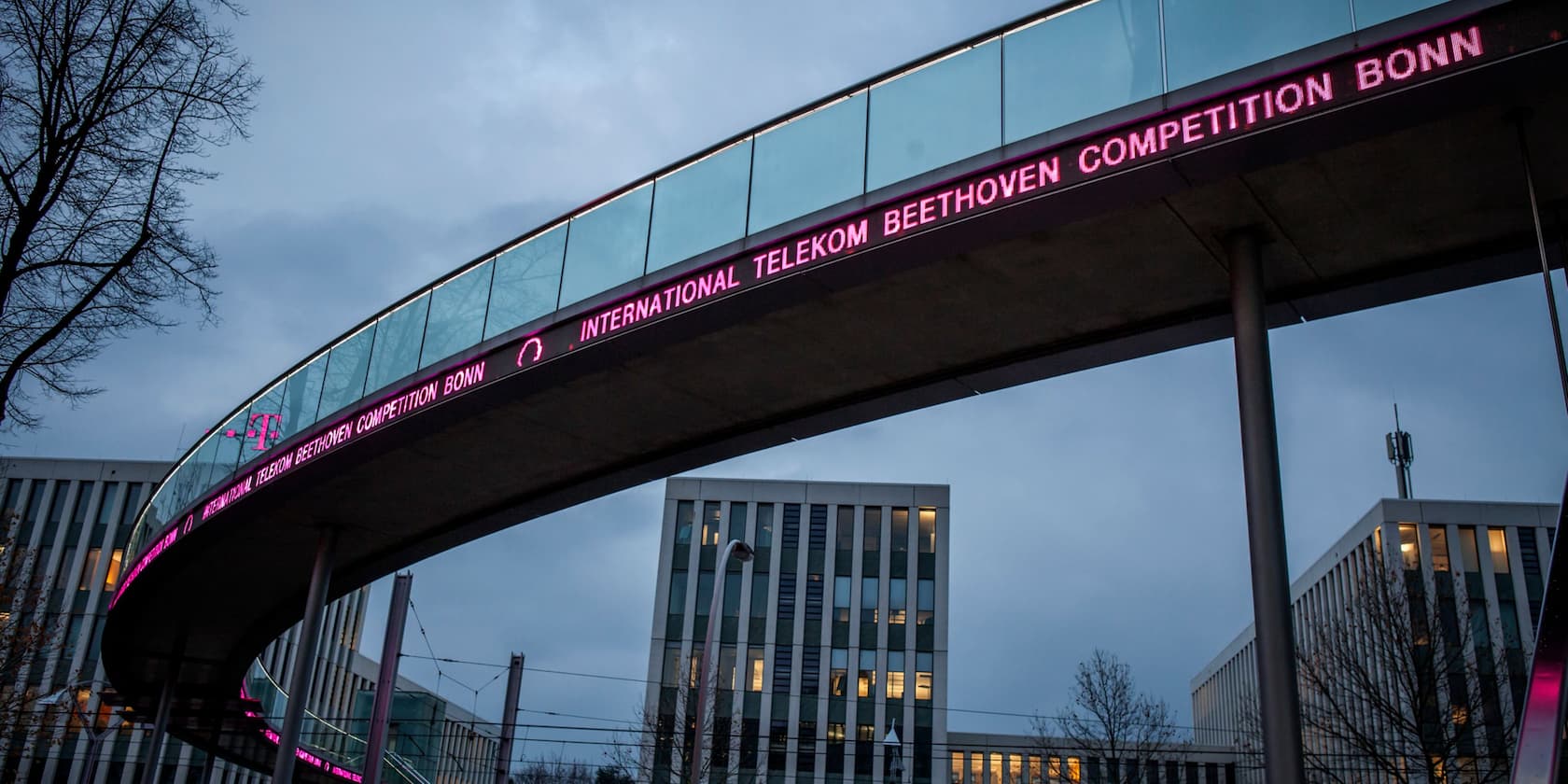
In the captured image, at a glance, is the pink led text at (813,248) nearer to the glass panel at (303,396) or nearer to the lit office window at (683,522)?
the glass panel at (303,396)

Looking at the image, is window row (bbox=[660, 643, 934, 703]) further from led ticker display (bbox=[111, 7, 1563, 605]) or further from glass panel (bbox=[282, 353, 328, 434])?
led ticker display (bbox=[111, 7, 1563, 605])

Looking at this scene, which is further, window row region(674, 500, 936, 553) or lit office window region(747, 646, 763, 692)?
window row region(674, 500, 936, 553)

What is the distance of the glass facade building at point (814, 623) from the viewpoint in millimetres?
62969

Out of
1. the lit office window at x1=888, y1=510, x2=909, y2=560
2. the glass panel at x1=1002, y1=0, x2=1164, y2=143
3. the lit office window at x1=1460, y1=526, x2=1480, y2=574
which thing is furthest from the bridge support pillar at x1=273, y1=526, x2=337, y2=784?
the lit office window at x1=1460, y1=526, x2=1480, y2=574

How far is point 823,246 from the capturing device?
45.6 feet

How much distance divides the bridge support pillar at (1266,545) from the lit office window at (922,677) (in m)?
54.2

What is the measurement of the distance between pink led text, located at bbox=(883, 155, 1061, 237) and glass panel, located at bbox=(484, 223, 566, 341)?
240 inches

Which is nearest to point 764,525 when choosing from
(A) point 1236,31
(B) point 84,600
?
(B) point 84,600

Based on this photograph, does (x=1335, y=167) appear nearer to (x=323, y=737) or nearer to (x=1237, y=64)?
(x=1237, y=64)

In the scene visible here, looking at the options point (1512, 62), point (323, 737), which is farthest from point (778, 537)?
point (1512, 62)

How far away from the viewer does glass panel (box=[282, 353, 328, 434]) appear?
22.0m

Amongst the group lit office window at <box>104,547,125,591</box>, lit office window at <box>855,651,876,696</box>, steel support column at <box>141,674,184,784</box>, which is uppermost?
lit office window at <box>104,547,125,591</box>

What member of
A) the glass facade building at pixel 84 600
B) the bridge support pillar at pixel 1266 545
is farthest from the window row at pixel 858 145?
the glass facade building at pixel 84 600

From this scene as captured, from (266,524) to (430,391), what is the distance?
722 centimetres
